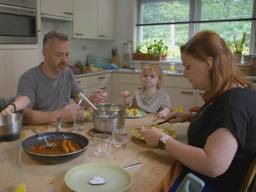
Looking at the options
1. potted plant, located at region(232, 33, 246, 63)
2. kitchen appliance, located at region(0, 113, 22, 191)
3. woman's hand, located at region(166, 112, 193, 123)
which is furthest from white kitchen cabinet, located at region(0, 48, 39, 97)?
potted plant, located at region(232, 33, 246, 63)

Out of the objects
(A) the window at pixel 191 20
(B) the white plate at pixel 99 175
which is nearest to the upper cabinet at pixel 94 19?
(A) the window at pixel 191 20

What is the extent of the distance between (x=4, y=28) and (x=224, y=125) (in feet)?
7.37

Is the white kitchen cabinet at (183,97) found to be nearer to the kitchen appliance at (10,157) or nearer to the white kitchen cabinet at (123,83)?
the white kitchen cabinet at (123,83)

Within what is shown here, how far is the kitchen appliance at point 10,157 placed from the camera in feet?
2.97

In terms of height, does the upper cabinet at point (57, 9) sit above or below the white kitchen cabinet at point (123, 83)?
above

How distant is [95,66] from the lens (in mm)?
4094

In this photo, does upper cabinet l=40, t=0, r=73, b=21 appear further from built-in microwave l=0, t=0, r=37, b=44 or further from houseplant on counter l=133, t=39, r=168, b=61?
houseplant on counter l=133, t=39, r=168, b=61

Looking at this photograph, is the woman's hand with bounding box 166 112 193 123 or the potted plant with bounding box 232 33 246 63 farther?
the potted plant with bounding box 232 33 246 63

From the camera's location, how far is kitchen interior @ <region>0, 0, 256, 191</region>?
2652 millimetres

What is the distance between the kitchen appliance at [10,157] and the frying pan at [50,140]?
6 centimetres

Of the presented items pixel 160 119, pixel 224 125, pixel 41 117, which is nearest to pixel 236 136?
pixel 224 125

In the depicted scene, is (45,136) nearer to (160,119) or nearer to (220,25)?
(160,119)

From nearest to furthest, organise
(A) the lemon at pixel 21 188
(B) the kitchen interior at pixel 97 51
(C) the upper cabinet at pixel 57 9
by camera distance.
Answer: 1. (A) the lemon at pixel 21 188
2. (B) the kitchen interior at pixel 97 51
3. (C) the upper cabinet at pixel 57 9

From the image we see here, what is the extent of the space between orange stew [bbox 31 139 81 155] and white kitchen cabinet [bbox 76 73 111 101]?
7.33 feet
